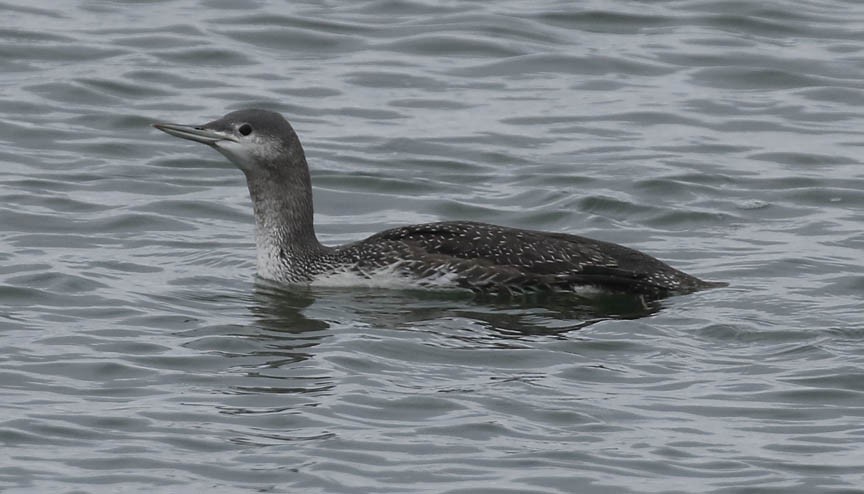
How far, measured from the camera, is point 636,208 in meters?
14.1

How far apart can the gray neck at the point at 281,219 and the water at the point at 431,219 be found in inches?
9.9

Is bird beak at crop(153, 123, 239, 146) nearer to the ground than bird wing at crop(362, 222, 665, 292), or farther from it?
farther from it

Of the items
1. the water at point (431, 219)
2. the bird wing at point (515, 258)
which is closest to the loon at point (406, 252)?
the bird wing at point (515, 258)

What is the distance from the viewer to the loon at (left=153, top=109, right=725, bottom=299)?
11664 mm

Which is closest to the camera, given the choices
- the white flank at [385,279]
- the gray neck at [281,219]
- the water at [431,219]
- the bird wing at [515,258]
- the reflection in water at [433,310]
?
the water at [431,219]

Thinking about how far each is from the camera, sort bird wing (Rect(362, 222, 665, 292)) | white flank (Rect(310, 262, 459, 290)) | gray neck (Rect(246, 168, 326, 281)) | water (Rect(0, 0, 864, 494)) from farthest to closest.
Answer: gray neck (Rect(246, 168, 326, 281)), white flank (Rect(310, 262, 459, 290)), bird wing (Rect(362, 222, 665, 292)), water (Rect(0, 0, 864, 494))

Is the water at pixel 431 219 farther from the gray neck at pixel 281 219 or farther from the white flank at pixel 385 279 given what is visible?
the gray neck at pixel 281 219

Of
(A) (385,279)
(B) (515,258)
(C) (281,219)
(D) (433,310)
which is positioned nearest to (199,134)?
(C) (281,219)

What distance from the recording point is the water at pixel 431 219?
8.97 metres

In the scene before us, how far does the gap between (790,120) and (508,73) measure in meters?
2.65

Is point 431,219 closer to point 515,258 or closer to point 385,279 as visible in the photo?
point 385,279

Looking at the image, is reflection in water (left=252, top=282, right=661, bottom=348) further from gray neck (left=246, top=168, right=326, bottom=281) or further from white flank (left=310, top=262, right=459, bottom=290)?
gray neck (left=246, top=168, right=326, bottom=281)

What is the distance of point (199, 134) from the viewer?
1202 centimetres

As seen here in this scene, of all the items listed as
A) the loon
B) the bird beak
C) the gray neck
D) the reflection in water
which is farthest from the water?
the bird beak
